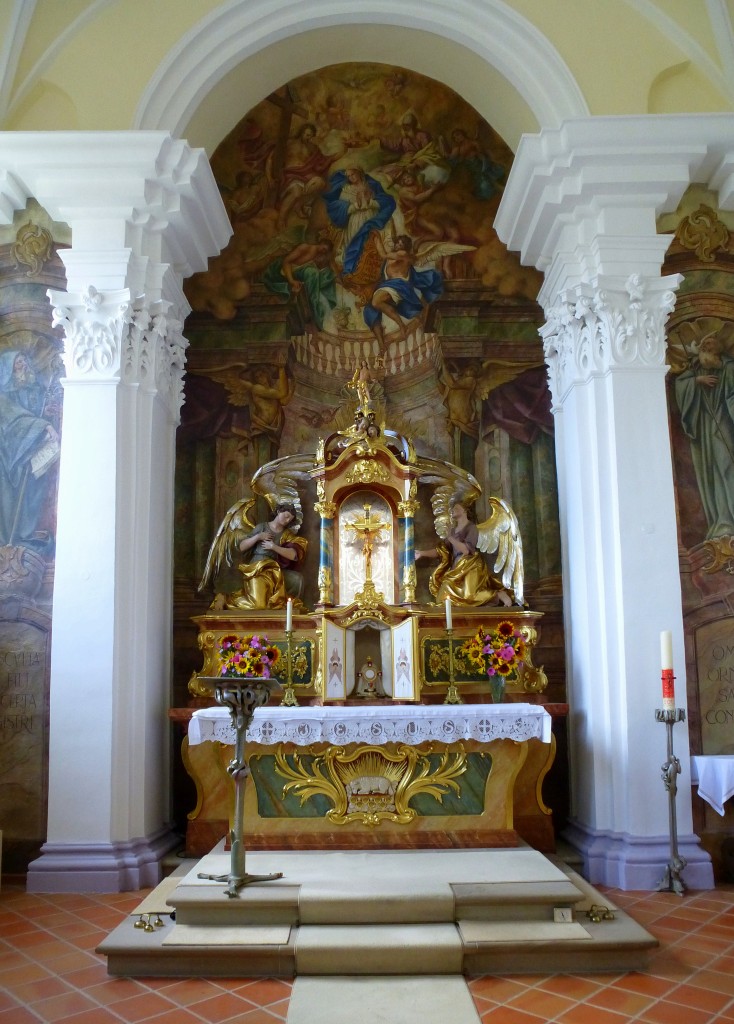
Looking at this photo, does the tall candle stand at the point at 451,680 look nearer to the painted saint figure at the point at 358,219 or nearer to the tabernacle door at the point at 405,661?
the tabernacle door at the point at 405,661

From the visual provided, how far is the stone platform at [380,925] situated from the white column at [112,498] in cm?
113

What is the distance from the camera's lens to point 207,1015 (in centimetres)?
440

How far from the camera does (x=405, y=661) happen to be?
775cm

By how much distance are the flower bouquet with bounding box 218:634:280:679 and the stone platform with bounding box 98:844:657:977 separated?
1838mm

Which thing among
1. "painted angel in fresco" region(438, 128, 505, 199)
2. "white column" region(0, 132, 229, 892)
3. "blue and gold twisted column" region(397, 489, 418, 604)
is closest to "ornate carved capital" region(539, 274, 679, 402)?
"blue and gold twisted column" region(397, 489, 418, 604)

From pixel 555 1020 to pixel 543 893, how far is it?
1079 millimetres

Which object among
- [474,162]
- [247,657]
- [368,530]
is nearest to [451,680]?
[368,530]

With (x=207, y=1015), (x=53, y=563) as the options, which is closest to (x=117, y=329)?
(x=53, y=563)

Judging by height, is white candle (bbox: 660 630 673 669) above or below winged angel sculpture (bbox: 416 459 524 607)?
below

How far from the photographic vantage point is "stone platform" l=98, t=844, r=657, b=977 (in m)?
4.93

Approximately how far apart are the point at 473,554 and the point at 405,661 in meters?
1.20

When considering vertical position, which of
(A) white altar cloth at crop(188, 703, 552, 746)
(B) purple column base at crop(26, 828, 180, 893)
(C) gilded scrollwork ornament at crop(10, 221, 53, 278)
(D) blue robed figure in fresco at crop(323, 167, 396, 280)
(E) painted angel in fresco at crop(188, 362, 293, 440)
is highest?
(D) blue robed figure in fresco at crop(323, 167, 396, 280)

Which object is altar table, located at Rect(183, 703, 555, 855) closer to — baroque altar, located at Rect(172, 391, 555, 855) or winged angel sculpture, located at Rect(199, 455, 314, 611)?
baroque altar, located at Rect(172, 391, 555, 855)

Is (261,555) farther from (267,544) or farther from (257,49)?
(257,49)
